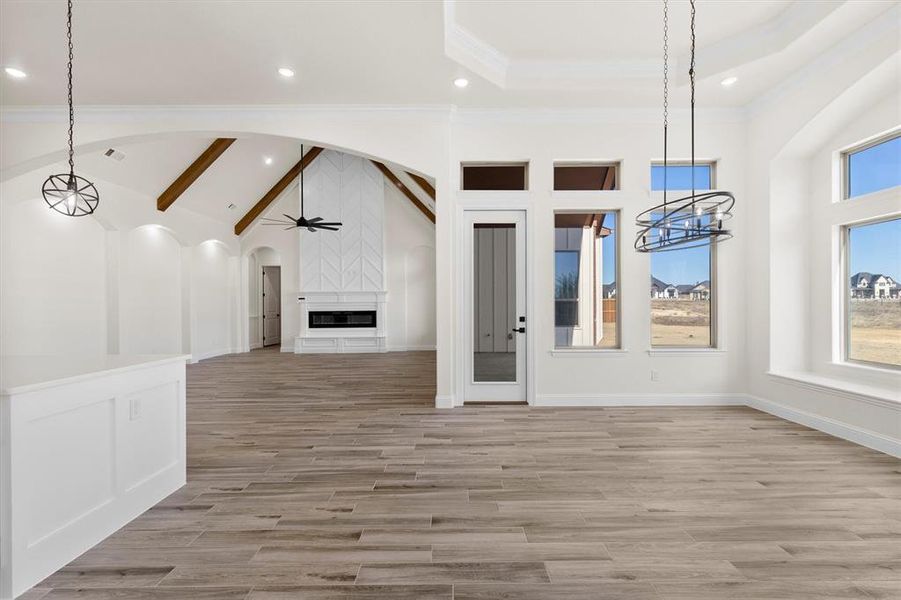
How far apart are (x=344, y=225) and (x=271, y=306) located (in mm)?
3906

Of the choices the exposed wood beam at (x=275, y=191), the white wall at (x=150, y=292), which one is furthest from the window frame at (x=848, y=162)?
the white wall at (x=150, y=292)

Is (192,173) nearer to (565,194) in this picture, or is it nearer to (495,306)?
(495,306)

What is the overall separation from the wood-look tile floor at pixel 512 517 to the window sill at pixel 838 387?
42 cm

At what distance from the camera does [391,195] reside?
11391 millimetres

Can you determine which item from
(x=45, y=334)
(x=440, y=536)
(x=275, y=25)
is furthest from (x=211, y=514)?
(x=45, y=334)

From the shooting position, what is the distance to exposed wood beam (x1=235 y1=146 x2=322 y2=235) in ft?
34.0

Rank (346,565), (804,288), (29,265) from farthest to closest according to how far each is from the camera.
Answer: (29,265), (804,288), (346,565)

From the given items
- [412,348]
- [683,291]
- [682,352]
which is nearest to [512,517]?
[682,352]

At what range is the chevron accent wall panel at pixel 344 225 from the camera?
11.0 meters

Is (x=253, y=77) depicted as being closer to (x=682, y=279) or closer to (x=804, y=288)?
(x=682, y=279)

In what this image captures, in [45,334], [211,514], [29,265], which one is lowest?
[211,514]

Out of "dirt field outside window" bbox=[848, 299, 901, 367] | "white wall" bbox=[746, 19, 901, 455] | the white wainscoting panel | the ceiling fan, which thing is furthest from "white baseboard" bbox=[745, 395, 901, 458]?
the ceiling fan

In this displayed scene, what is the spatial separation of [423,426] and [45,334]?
19.5 feet

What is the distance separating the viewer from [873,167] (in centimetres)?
409
